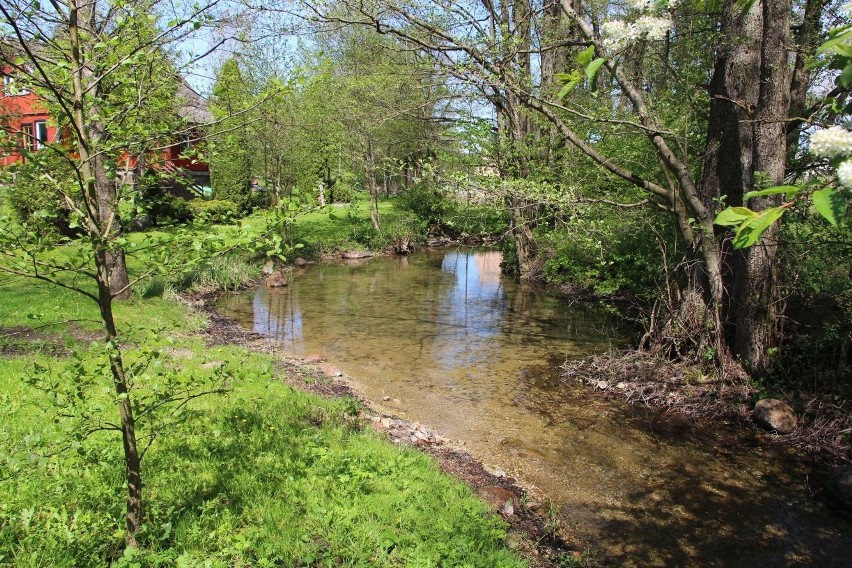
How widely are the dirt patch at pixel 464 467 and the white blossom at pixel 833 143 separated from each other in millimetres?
3827

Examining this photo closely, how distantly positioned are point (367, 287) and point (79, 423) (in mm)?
14281

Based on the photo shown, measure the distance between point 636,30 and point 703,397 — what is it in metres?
6.36

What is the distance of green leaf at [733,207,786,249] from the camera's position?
1.55m

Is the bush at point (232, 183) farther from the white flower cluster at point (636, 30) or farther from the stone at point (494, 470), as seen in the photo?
the white flower cluster at point (636, 30)

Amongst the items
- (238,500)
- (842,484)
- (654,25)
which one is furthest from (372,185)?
(654,25)

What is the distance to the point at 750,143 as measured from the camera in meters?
7.79

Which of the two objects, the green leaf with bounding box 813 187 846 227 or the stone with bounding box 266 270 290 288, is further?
the stone with bounding box 266 270 290 288

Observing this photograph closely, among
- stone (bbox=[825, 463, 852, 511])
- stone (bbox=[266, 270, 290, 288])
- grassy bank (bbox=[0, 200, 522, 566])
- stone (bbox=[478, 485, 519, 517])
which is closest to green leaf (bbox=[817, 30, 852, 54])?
grassy bank (bbox=[0, 200, 522, 566])

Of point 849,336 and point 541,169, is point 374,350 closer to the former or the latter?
point 541,169

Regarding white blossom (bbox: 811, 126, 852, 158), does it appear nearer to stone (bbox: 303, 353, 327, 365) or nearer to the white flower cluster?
the white flower cluster

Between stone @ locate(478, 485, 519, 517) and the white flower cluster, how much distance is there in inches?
158

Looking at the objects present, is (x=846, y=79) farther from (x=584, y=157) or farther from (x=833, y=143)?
(x=584, y=157)

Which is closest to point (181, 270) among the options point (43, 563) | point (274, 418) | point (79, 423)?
point (79, 423)

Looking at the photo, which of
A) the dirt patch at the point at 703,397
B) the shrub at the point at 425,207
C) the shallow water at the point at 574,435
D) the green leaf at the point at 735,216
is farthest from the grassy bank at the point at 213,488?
the shrub at the point at 425,207
